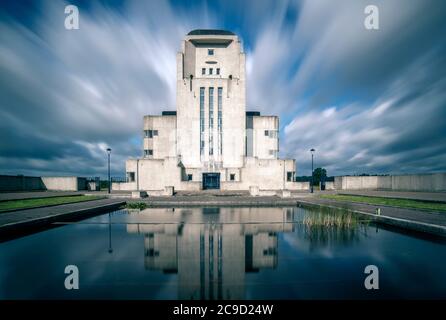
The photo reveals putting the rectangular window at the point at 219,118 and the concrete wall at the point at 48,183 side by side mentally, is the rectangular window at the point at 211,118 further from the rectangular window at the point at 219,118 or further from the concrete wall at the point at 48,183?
the concrete wall at the point at 48,183

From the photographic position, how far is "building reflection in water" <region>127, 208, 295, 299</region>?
4806 millimetres

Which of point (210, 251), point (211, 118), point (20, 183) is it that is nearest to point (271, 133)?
point (211, 118)

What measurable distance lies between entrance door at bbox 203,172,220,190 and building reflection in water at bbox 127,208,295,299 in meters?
25.7

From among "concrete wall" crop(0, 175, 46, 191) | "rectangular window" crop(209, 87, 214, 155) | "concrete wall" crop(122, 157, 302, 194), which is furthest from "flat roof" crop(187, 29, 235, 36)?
"concrete wall" crop(0, 175, 46, 191)

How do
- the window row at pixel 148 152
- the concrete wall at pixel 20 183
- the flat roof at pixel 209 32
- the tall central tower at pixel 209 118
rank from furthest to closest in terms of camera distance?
the window row at pixel 148 152 < the flat roof at pixel 209 32 < the tall central tower at pixel 209 118 < the concrete wall at pixel 20 183

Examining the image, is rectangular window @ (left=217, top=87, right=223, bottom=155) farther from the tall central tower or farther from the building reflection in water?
the building reflection in water

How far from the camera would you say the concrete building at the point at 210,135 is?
34781 mm

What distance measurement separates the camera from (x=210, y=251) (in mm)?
6805

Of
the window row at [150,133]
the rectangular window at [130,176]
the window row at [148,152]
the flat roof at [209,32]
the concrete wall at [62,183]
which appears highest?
the flat roof at [209,32]

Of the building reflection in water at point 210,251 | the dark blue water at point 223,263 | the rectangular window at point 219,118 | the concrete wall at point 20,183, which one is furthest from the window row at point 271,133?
the concrete wall at point 20,183

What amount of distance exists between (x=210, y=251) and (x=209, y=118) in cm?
3287

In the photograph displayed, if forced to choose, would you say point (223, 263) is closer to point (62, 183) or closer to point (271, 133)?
point (271, 133)

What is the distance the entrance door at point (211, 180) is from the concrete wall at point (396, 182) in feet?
80.5
